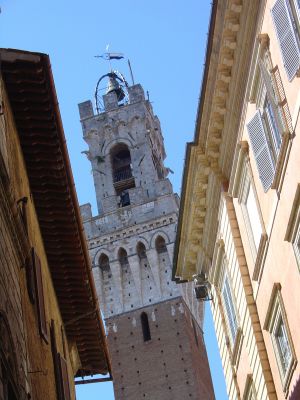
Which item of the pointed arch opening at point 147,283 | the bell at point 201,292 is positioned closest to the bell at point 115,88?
the pointed arch opening at point 147,283

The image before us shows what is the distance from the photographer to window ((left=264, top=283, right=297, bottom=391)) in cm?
1149

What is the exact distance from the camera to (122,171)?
55594mm

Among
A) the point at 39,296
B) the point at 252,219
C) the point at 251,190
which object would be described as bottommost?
the point at 39,296

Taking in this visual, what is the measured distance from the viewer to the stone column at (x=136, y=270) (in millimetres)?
49281

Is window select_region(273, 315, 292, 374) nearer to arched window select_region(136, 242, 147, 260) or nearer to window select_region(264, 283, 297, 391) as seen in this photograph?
window select_region(264, 283, 297, 391)

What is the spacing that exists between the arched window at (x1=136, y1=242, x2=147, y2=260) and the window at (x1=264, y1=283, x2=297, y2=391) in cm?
3806

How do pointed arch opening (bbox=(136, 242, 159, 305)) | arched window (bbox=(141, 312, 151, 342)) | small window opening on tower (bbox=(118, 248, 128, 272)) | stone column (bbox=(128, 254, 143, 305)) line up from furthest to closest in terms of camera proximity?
small window opening on tower (bbox=(118, 248, 128, 272))
stone column (bbox=(128, 254, 143, 305))
pointed arch opening (bbox=(136, 242, 159, 305))
arched window (bbox=(141, 312, 151, 342))

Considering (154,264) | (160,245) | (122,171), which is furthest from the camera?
(122,171)

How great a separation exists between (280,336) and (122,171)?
1721 inches

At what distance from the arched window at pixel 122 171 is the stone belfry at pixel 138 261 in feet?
0.19

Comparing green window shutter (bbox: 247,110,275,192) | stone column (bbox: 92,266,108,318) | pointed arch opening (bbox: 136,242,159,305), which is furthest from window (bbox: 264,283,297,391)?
stone column (bbox: 92,266,108,318)

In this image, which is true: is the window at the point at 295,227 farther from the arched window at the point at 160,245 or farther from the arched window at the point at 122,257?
the arched window at the point at 122,257

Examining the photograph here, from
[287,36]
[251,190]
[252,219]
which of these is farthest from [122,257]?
[287,36]

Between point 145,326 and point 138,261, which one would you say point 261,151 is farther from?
point 138,261
